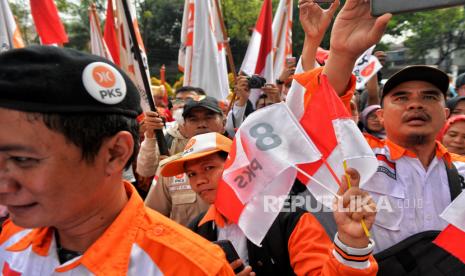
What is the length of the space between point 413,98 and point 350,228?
1.12 meters

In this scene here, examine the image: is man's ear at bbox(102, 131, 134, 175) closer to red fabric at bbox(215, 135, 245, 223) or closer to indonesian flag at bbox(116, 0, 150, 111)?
red fabric at bbox(215, 135, 245, 223)

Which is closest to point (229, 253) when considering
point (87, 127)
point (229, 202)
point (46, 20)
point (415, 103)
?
point (229, 202)

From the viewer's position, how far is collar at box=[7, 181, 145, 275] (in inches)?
43.4

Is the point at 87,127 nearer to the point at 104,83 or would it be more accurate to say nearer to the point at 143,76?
the point at 104,83

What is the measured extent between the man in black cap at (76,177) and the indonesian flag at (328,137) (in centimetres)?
70

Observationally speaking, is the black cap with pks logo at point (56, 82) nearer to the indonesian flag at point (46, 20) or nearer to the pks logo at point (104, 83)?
the pks logo at point (104, 83)

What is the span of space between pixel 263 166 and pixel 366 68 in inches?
165

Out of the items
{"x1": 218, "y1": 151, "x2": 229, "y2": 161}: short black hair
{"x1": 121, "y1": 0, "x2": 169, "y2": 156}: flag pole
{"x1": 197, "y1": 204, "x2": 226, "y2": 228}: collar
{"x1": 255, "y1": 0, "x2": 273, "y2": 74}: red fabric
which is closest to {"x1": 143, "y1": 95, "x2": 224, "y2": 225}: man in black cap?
{"x1": 121, "y1": 0, "x2": 169, "y2": 156}: flag pole

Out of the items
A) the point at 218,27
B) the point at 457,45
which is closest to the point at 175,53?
the point at 457,45

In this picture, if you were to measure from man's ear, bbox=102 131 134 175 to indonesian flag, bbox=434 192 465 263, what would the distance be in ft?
3.96

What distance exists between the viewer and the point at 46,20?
5.50 metres

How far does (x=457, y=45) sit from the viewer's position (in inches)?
1209

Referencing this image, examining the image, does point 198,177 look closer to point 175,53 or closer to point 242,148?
point 242,148

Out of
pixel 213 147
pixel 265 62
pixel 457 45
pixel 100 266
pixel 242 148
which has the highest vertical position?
pixel 100 266
